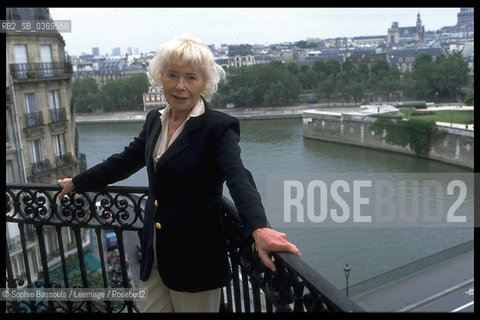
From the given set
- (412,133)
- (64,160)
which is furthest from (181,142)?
(412,133)

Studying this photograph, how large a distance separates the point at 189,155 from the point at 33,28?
5.85m

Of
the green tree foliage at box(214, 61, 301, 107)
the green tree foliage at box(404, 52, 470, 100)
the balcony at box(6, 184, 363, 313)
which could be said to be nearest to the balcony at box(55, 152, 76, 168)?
the green tree foliage at box(214, 61, 301, 107)

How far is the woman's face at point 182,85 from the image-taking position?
1250mm

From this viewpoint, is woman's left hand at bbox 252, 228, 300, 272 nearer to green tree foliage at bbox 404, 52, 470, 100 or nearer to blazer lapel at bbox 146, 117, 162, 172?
blazer lapel at bbox 146, 117, 162, 172

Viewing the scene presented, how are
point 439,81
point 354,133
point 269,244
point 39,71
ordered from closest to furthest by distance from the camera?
point 269,244, point 39,71, point 354,133, point 439,81

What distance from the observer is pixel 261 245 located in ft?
3.51

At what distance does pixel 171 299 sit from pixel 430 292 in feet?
21.2

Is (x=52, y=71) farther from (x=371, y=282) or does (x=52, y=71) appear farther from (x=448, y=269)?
(x=448, y=269)

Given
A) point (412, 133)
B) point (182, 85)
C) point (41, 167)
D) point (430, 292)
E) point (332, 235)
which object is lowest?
point (430, 292)

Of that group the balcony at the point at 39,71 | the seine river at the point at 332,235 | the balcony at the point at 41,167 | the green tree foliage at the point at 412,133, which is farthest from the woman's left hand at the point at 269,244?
the green tree foliage at the point at 412,133

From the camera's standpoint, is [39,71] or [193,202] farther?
[39,71]

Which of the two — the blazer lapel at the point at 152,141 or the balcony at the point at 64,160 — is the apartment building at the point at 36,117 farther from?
the blazer lapel at the point at 152,141

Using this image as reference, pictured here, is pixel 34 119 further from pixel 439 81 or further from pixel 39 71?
pixel 439 81

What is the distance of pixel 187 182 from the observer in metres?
1.27
